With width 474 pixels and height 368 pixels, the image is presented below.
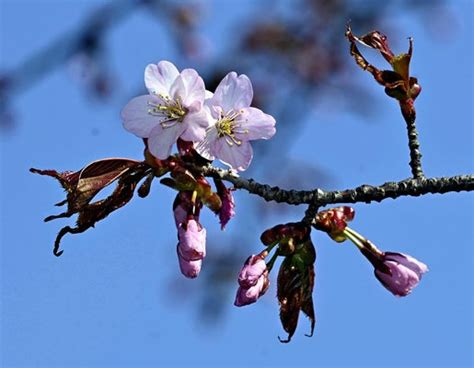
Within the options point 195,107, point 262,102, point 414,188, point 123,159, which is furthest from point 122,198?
point 262,102

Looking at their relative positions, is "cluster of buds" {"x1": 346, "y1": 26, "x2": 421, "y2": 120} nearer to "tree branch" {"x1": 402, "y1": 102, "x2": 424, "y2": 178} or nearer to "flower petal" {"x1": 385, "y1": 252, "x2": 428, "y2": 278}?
"tree branch" {"x1": 402, "y1": 102, "x2": 424, "y2": 178}

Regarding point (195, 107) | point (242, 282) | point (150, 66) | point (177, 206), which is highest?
point (150, 66)

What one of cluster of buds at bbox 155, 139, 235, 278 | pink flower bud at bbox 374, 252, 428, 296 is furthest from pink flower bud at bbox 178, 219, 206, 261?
pink flower bud at bbox 374, 252, 428, 296

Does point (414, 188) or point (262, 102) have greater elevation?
point (262, 102)

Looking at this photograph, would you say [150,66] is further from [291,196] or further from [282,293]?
[282,293]

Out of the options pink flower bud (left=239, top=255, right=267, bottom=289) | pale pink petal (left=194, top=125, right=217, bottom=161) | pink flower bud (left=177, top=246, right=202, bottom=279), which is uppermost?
pale pink petal (left=194, top=125, right=217, bottom=161)

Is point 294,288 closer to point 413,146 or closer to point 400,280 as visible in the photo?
point 400,280

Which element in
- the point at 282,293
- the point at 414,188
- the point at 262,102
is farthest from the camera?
the point at 262,102
